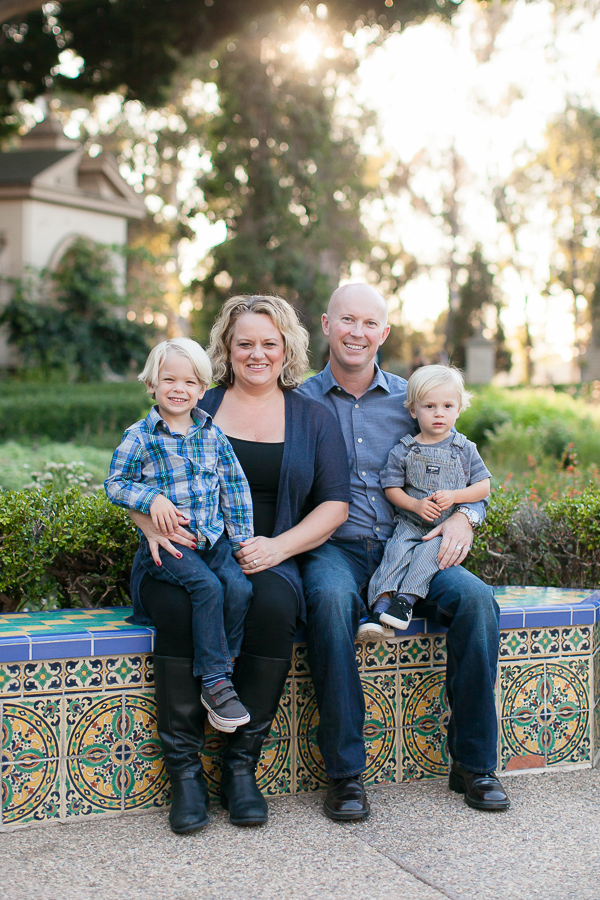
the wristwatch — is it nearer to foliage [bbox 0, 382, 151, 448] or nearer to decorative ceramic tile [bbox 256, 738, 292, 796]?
decorative ceramic tile [bbox 256, 738, 292, 796]

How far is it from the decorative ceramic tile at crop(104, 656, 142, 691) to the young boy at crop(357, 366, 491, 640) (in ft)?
3.00

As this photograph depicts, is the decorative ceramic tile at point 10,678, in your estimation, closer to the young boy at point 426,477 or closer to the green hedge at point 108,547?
the green hedge at point 108,547

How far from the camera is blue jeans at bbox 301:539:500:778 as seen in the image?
312cm

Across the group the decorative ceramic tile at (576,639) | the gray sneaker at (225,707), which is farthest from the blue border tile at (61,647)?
the decorative ceramic tile at (576,639)

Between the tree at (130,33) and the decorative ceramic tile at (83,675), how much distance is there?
14450mm

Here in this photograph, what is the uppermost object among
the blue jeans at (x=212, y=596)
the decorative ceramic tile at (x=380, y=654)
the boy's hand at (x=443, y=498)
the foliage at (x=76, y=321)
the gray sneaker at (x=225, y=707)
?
the foliage at (x=76, y=321)

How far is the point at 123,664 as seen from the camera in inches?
121

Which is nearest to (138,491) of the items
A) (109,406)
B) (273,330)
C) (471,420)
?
(273,330)

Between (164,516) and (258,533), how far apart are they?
44 centimetres

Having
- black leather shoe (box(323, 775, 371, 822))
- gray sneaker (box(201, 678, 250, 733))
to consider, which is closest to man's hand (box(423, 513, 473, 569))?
black leather shoe (box(323, 775, 371, 822))

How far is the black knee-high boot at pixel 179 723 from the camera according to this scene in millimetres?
2992

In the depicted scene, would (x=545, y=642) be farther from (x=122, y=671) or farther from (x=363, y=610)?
(x=122, y=671)

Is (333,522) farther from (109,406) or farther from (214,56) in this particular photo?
(214,56)

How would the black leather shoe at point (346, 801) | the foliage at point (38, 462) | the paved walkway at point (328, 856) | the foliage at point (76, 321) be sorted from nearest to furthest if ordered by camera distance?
the paved walkway at point (328, 856) → the black leather shoe at point (346, 801) → the foliage at point (38, 462) → the foliage at point (76, 321)
